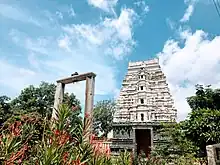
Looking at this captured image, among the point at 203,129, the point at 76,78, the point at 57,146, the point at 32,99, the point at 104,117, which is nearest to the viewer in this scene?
the point at 57,146

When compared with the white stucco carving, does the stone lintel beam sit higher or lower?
lower

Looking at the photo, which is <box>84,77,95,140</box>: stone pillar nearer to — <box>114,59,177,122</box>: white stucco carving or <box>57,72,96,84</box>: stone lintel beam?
<box>57,72,96,84</box>: stone lintel beam

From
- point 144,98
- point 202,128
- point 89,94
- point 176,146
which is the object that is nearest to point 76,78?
point 89,94

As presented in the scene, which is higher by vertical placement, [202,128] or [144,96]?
[144,96]

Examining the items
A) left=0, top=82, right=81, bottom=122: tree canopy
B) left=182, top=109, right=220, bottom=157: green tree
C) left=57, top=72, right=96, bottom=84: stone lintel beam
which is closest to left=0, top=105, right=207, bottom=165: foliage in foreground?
left=57, top=72, right=96, bottom=84: stone lintel beam

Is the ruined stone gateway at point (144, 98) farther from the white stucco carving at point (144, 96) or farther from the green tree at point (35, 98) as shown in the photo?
the green tree at point (35, 98)

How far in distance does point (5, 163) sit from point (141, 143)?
18393mm

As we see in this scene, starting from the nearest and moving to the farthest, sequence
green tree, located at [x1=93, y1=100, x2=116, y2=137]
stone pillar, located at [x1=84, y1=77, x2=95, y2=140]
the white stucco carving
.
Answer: stone pillar, located at [x1=84, y1=77, x2=95, y2=140]
the white stucco carving
green tree, located at [x1=93, y1=100, x2=116, y2=137]

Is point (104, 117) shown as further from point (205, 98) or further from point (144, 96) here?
point (205, 98)

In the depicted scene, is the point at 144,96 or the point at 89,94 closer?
the point at 89,94

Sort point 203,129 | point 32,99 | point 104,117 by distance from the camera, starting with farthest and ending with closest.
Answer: point 104,117 < point 32,99 < point 203,129

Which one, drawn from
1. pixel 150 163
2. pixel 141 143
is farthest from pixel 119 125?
pixel 150 163

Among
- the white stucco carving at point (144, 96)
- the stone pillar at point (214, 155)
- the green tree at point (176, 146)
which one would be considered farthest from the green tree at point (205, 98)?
the stone pillar at point (214, 155)

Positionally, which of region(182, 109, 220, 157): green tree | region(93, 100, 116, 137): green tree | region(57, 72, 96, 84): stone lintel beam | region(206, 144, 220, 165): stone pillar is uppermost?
region(93, 100, 116, 137): green tree
